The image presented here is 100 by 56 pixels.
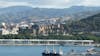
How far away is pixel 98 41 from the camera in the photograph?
8938cm

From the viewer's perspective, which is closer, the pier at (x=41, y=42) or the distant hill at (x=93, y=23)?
the pier at (x=41, y=42)

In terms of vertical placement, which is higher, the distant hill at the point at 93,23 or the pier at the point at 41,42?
the distant hill at the point at 93,23

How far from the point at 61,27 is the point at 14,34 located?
13.7 metres

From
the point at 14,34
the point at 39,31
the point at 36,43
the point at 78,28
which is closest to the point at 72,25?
the point at 78,28

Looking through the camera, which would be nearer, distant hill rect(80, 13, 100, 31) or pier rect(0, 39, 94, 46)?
pier rect(0, 39, 94, 46)

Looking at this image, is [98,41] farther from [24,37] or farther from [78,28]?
[78,28]

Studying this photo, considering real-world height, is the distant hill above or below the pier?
above

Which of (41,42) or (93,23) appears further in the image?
(93,23)

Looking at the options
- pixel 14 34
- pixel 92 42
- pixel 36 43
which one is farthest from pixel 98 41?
pixel 14 34

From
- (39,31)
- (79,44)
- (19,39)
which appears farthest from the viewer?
(39,31)

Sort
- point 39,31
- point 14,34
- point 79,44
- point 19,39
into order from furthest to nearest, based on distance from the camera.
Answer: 1. point 39,31
2. point 14,34
3. point 19,39
4. point 79,44

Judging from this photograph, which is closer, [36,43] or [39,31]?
[36,43]

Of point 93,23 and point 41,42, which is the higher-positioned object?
point 93,23

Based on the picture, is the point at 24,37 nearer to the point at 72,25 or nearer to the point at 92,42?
the point at 92,42
